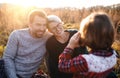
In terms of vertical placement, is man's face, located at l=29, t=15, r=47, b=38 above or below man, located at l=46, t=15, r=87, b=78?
above

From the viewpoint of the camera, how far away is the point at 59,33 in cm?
399

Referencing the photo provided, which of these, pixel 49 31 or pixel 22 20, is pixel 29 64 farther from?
pixel 22 20

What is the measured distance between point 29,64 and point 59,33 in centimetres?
57

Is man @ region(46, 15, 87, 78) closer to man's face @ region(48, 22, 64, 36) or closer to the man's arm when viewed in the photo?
man's face @ region(48, 22, 64, 36)

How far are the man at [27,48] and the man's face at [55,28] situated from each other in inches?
3.3

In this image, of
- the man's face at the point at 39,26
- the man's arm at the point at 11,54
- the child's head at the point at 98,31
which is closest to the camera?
the child's head at the point at 98,31

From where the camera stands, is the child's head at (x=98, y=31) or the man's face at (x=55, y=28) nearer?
the child's head at (x=98, y=31)

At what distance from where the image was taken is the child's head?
2.54 meters

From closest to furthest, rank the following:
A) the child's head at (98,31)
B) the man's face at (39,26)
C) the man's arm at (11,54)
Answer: the child's head at (98,31)
the man's face at (39,26)
the man's arm at (11,54)

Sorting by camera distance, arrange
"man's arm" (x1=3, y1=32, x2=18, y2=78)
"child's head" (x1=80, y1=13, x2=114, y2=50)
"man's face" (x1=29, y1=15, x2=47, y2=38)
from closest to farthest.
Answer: "child's head" (x1=80, y1=13, x2=114, y2=50) < "man's face" (x1=29, y1=15, x2=47, y2=38) < "man's arm" (x1=3, y1=32, x2=18, y2=78)

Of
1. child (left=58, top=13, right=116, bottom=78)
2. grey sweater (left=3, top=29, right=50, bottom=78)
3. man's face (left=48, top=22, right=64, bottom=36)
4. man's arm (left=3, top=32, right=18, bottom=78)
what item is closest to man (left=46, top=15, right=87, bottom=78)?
man's face (left=48, top=22, right=64, bottom=36)

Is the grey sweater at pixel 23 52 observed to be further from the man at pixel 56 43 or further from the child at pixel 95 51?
the child at pixel 95 51

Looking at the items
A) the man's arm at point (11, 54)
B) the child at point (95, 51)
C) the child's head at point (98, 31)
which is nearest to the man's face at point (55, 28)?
the man's arm at point (11, 54)

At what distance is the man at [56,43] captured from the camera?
A: 3975 mm
